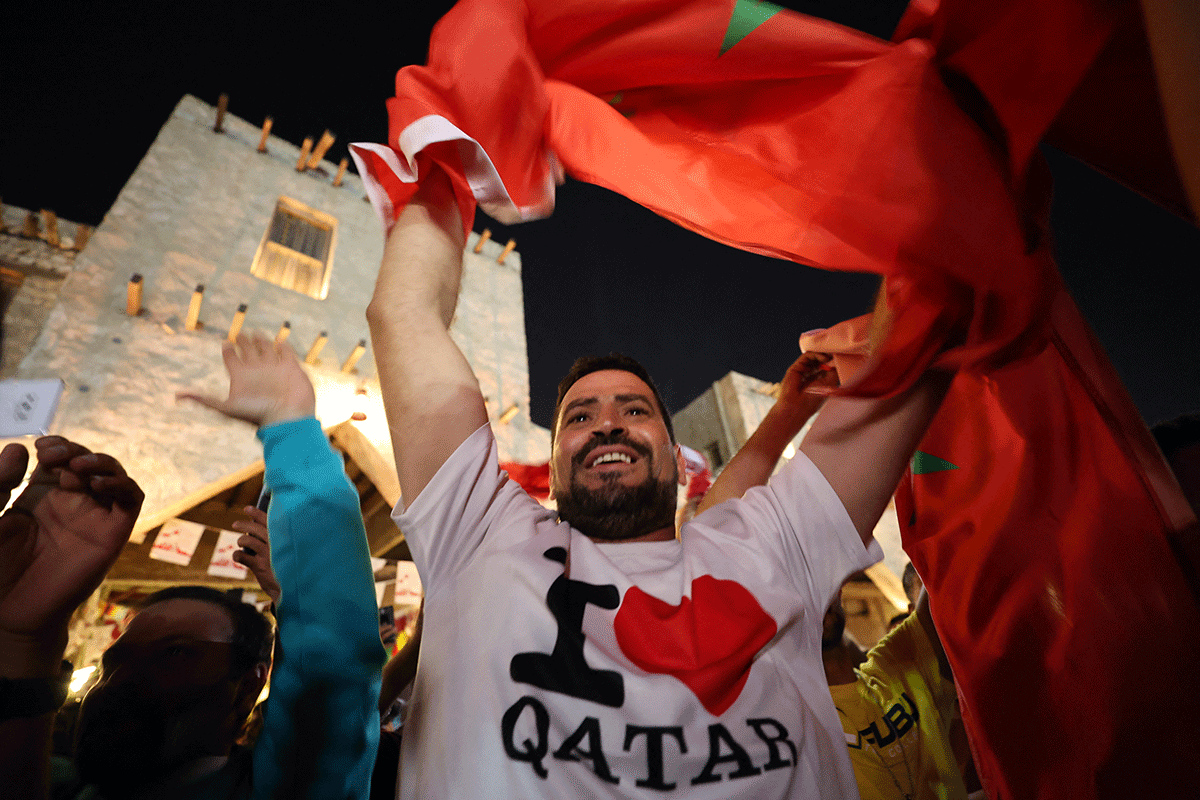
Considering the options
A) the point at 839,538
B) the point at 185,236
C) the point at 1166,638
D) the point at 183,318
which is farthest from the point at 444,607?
the point at 185,236

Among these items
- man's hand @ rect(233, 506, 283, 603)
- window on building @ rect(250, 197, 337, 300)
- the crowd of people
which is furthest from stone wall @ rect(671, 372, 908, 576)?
man's hand @ rect(233, 506, 283, 603)

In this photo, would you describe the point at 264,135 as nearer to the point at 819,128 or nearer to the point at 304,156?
the point at 304,156

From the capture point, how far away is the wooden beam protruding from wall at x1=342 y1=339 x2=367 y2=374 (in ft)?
20.0

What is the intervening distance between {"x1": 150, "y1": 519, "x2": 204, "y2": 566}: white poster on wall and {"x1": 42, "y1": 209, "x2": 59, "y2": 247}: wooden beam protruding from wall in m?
4.53

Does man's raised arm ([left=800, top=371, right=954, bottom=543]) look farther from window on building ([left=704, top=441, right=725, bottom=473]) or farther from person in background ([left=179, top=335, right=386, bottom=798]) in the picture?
window on building ([left=704, top=441, right=725, bottom=473])

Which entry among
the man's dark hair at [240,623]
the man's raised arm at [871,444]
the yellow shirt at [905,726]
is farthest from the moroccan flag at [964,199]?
the man's dark hair at [240,623]

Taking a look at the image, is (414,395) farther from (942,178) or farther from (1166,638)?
(1166,638)

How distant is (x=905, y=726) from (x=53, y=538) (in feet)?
9.45

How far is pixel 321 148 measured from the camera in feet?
25.2

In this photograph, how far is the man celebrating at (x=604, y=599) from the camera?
2.63ft

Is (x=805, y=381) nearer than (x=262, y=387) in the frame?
No

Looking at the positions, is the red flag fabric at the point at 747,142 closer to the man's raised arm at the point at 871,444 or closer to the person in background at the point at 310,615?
the man's raised arm at the point at 871,444

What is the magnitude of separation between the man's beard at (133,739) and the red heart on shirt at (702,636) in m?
1.23

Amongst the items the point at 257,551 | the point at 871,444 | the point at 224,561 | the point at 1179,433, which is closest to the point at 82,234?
the point at 224,561
